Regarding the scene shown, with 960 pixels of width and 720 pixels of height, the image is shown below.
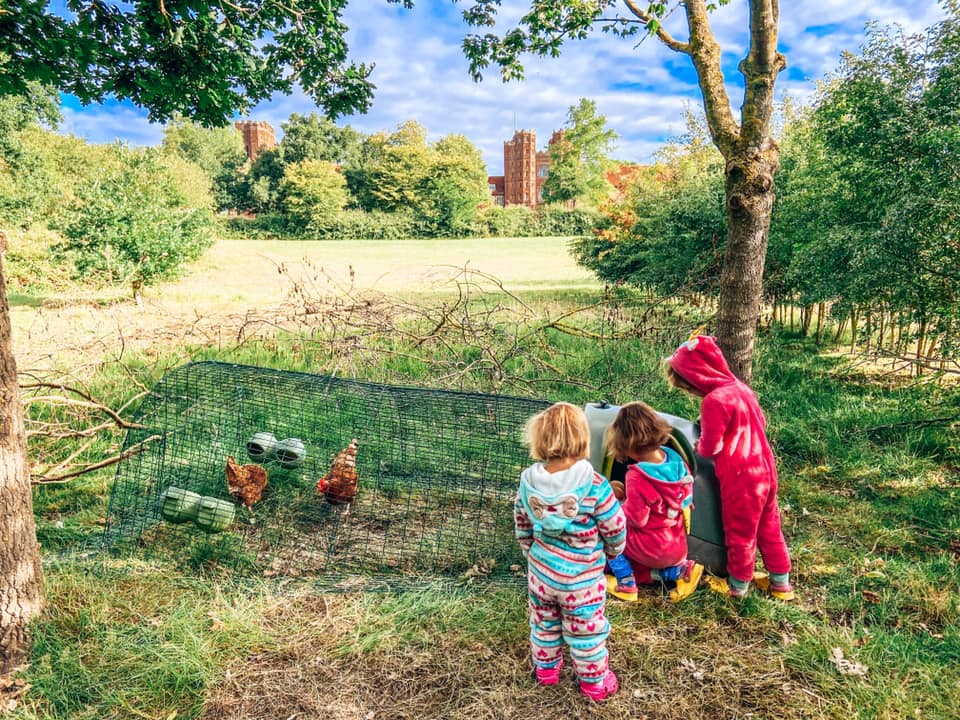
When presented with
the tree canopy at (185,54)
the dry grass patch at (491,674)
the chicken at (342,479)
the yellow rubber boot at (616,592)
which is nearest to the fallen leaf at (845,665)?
the dry grass patch at (491,674)

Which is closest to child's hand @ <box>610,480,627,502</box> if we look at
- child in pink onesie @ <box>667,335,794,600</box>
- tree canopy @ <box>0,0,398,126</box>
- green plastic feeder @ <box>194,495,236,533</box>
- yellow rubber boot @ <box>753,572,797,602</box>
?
child in pink onesie @ <box>667,335,794,600</box>

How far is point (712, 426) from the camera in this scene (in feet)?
9.23

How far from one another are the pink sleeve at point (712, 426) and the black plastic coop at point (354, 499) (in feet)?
0.46

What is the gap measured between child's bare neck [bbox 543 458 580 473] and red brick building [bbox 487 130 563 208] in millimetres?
95901

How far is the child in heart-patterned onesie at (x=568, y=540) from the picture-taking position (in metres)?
2.25

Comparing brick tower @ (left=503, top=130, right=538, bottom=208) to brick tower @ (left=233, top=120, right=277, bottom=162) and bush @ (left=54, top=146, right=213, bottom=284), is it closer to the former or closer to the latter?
brick tower @ (left=233, top=120, right=277, bottom=162)

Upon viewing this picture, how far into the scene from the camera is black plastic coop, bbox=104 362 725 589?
3.28 metres

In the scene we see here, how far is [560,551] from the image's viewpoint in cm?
231

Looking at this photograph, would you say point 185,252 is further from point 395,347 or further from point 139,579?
point 139,579

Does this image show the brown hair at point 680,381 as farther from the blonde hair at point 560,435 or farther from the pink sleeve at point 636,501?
the blonde hair at point 560,435

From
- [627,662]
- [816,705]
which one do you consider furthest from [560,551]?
[816,705]

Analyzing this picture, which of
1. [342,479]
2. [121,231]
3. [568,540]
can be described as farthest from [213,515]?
[121,231]

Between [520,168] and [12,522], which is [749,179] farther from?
[520,168]

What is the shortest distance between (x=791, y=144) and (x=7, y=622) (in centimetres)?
1066
